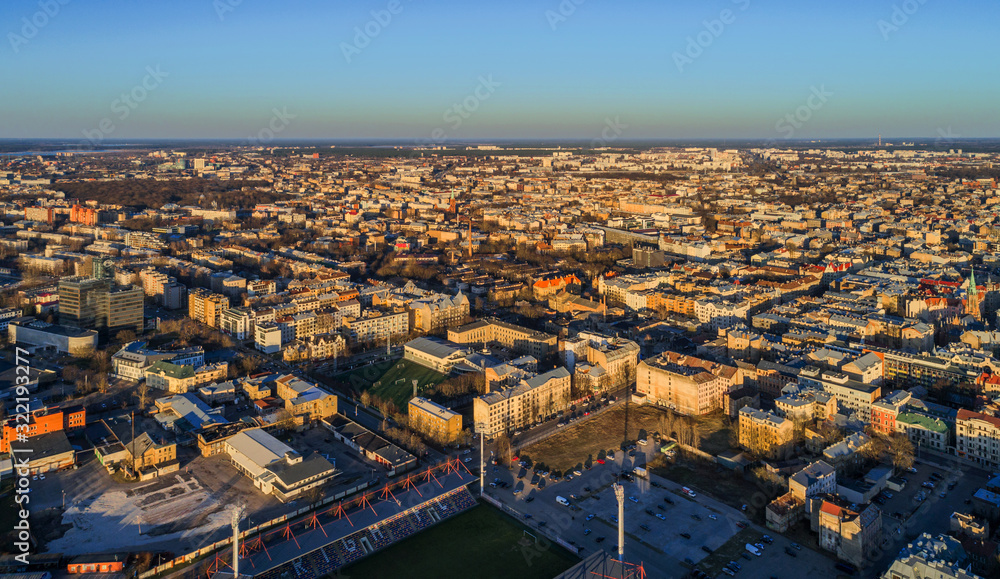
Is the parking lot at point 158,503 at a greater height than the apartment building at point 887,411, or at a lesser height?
lesser

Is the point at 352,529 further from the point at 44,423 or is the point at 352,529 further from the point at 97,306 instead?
the point at 97,306

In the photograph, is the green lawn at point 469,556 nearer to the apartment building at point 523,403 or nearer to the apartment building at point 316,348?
the apartment building at point 523,403

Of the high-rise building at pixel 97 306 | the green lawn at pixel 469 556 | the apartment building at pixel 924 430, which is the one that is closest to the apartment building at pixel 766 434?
the apartment building at pixel 924 430

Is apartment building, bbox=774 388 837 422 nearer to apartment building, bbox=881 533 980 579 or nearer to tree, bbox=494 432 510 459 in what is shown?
apartment building, bbox=881 533 980 579

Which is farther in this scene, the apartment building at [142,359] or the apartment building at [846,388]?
the apartment building at [142,359]

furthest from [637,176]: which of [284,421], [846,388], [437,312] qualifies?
[284,421]

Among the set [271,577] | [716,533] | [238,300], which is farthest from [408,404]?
[238,300]

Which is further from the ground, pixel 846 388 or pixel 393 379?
pixel 846 388
